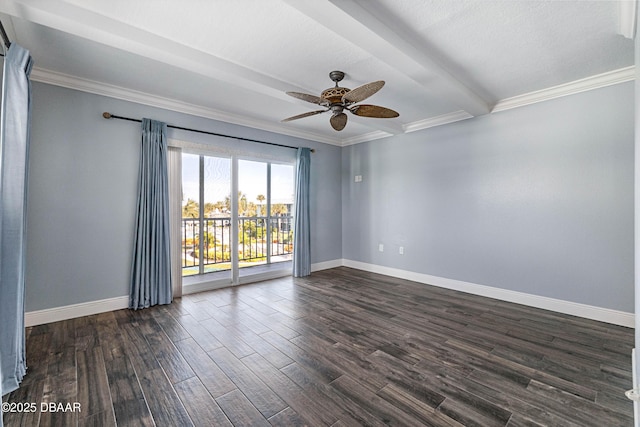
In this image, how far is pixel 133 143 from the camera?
134 inches

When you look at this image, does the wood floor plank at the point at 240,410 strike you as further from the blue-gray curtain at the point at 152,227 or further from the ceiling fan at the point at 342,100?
the ceiling fan at the point at 342,100

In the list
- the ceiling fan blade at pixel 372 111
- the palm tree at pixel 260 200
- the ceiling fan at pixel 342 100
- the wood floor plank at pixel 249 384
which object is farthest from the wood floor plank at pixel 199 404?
the palm tree at pixel 260 200

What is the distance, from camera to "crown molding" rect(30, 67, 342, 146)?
2.88 m

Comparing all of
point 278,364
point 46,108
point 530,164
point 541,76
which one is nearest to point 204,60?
point 46,108

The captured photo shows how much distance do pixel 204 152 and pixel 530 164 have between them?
4.29 metres

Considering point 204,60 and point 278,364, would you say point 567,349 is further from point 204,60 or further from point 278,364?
point 204,60

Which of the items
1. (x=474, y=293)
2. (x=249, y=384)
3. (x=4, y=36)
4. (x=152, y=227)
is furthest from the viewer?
(x=474, y=293)

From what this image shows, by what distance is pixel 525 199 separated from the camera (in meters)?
3.48

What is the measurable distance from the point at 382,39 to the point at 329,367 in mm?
2483

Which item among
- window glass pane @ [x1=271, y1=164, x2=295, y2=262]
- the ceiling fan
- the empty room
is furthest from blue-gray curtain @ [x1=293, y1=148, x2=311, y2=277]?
the ceiling fan

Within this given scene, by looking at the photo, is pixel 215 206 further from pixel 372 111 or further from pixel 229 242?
pixel 372 111

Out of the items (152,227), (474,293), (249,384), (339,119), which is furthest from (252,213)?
(474,293)

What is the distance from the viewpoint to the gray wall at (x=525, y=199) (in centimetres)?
292

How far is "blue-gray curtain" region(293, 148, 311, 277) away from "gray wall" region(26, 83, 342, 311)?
82.7 inches
